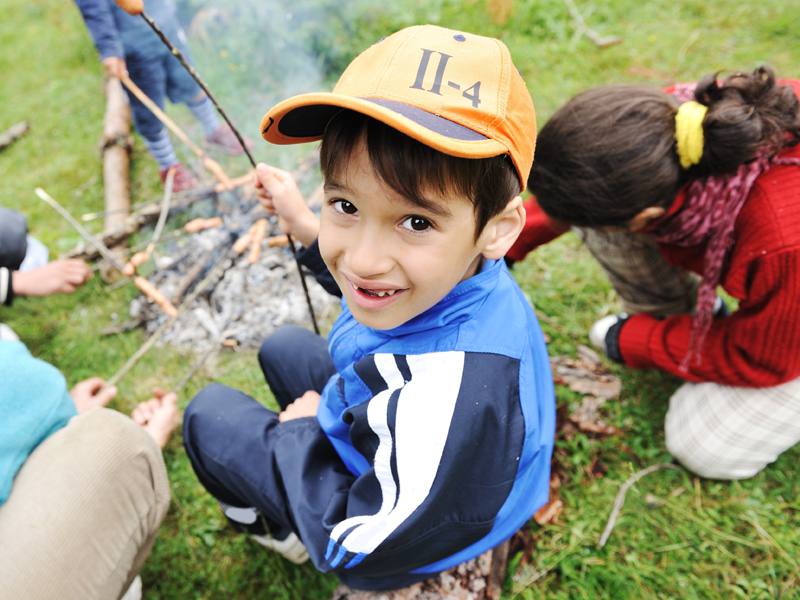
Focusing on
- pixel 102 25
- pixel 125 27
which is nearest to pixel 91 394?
pixel 102 25

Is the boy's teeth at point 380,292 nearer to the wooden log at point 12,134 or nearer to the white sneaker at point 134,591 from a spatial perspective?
the white sneaker at point 134,591

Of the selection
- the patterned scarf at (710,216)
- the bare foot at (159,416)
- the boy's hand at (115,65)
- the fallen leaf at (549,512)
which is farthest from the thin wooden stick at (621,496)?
the boy's hand at (115,65)

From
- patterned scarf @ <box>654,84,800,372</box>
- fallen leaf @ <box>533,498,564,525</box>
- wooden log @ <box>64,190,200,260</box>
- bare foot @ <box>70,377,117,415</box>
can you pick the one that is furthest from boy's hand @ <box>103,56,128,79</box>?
fallen leaf @ <box>533,498,564,525</box>

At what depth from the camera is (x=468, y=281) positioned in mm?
1333

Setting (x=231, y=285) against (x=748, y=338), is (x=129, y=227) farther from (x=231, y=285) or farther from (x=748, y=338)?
→ (x=748, y=338)

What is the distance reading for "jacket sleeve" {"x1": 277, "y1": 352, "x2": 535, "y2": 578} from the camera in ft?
3.95

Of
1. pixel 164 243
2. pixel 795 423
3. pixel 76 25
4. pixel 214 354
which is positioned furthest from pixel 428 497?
pixel 76 25

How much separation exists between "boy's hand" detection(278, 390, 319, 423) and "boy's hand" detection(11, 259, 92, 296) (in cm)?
171

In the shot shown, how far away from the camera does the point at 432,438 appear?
47.1 inches

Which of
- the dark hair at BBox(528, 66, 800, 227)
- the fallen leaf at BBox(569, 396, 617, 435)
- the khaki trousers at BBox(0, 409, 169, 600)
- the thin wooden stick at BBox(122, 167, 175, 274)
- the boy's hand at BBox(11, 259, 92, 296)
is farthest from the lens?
the thin wooden stick at BBox(122, 167, 175, 274)

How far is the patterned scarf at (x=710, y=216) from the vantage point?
69.0 inches

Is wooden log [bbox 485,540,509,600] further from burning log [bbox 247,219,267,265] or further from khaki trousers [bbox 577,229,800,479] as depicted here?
burning log [bbox 247,219,267,265]

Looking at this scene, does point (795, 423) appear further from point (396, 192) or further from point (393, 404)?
point (396, 192)

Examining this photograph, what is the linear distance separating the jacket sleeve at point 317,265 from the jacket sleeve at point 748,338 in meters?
1.31
